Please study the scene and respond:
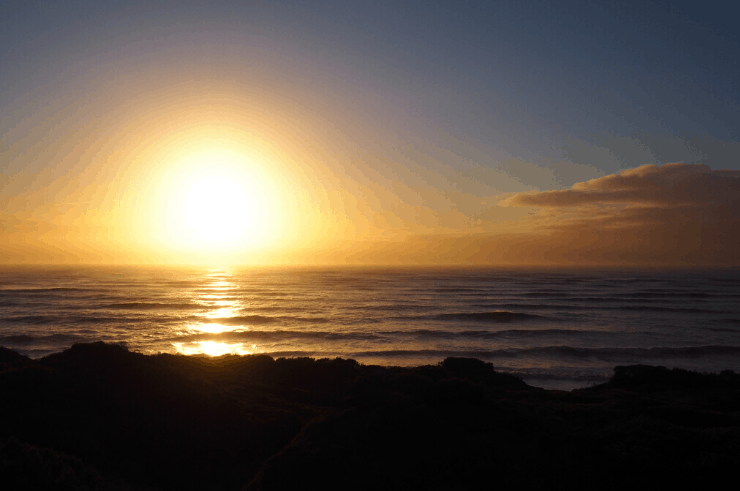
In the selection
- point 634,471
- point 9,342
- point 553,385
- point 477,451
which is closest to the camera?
point 634,471

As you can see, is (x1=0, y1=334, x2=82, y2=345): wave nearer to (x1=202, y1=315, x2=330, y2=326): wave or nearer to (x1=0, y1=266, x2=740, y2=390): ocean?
(x1=0, y1=266, x2=740, y2=390): ocean

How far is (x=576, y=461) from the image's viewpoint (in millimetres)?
4305

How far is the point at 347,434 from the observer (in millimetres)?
4770

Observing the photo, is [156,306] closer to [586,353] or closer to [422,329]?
[422,329]

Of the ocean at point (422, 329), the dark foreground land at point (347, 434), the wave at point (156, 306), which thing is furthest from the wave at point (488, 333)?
the wave at point (156, 306)

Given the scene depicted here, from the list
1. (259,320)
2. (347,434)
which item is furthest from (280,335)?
(347,434)

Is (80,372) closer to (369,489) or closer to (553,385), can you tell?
(369,489)

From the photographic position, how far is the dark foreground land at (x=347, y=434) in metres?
4.07

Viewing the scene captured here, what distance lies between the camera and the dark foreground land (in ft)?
13.4

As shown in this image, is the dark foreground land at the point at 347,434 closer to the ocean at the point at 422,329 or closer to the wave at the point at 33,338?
the ocean at the point at 422,329

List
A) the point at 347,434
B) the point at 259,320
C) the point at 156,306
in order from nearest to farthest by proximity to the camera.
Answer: the point at 347,434
the point at 259,320
the point at 156,306

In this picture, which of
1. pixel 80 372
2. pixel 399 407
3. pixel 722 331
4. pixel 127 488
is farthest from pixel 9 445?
pixel 722 331

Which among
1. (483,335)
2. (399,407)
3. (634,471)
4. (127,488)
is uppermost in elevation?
(399,407)

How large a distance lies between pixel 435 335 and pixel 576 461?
16.5 meters
